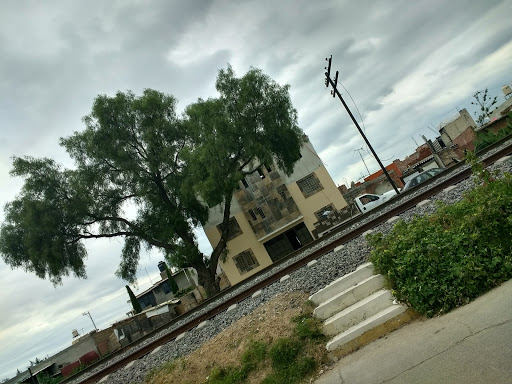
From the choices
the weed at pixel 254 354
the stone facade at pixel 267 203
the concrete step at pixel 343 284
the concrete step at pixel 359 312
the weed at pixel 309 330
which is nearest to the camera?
the concrete step at pixel 359 312

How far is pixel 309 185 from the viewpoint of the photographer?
32.8 meters

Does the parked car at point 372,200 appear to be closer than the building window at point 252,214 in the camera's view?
Yes

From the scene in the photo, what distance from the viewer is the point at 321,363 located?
4.46m

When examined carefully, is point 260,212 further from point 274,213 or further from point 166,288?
point 166,288

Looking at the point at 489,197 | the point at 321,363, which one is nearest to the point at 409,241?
the point at 489,197

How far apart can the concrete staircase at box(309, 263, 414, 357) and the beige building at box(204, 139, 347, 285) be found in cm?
2664

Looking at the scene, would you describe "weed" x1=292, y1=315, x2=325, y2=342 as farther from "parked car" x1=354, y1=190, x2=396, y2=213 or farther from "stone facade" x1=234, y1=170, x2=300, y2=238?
"stone facade" x1=234, y1=170, x2=300, y2=238

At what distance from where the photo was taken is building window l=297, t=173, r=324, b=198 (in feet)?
107

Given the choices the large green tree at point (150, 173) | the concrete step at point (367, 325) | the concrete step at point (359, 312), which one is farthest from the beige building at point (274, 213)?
the concrete step at point (367, 325)

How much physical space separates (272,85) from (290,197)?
1108cm

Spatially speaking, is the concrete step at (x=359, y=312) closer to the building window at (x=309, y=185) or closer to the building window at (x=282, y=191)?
the building window at (x=309, y=185)

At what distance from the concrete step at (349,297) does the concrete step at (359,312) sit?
0.18 m

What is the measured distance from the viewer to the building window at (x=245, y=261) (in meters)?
32.1

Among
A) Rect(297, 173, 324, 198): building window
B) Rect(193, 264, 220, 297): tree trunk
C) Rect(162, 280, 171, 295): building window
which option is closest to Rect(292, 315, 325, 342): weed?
Rect(193, 264, 220, 297): tree trunk
